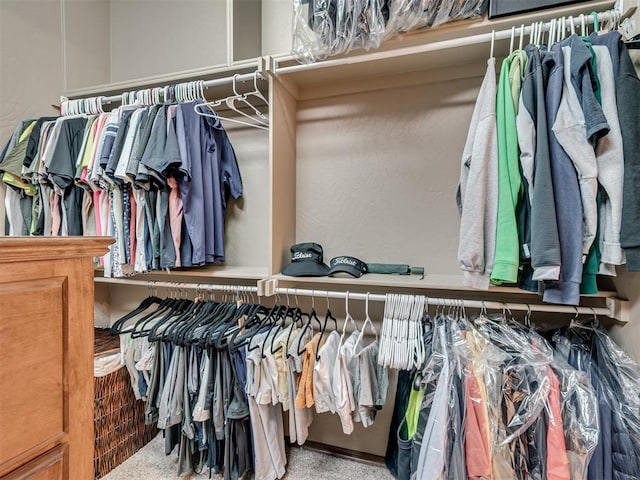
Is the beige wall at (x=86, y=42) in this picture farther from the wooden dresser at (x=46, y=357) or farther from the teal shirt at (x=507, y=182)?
the teal shirt at (x=507, y=182)

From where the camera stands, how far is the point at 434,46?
119 centimetres

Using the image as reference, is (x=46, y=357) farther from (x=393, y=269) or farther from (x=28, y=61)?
(x=28, y=61)

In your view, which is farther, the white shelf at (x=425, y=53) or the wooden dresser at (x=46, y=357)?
the white shelf at (x=425, y=53)

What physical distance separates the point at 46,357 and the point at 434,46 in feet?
5.11

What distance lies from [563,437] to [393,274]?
0.81 m

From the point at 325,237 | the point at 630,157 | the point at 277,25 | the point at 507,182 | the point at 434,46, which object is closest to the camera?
the point at 630,157

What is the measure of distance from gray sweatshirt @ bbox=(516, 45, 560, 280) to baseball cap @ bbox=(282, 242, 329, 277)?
2.72 ft

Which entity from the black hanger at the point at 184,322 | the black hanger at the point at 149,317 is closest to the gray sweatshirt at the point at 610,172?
the black hanger at the point at 184,322

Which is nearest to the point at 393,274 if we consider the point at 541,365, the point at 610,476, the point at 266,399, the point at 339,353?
the point at 339,353

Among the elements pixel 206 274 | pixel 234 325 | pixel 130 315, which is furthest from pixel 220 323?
pixel 130 315

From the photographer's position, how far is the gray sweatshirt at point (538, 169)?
2.98 ft

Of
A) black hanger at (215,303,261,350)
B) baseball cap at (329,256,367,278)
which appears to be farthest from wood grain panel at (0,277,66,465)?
baseball cap at (329,256,367,278)

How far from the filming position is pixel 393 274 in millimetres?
1488

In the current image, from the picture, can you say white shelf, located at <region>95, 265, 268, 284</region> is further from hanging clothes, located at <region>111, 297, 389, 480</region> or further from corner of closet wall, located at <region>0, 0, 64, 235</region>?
corner of closet wall, located at <region>0, 0, 64, 235</region>
